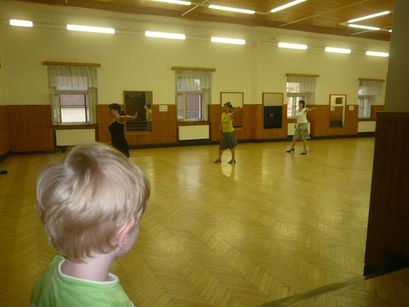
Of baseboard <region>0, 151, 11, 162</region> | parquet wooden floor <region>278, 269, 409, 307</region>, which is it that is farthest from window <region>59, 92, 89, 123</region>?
parquet wooden floor <region>278, 269, 409, 307</region>

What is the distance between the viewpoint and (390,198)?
2.81 m

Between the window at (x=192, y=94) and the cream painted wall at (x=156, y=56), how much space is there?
333mm

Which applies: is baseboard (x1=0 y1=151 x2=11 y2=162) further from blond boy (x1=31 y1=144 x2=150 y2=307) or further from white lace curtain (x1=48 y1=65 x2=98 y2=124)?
blond boy (x1=31 y1=144 x2=150 y2=307)

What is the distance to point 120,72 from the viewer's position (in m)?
11.2

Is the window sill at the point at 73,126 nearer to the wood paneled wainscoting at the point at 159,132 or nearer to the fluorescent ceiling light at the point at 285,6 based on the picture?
the wood paneled wainscoting at the point at 159,132

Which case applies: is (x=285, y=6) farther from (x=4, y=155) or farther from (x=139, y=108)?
(x=4, y=155)

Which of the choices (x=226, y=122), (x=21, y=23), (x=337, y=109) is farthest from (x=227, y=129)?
(x=337, y=109)

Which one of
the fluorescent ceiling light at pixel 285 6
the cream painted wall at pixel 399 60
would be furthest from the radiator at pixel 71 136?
the cream painted wall at pixel 399 60

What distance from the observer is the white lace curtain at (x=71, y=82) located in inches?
408

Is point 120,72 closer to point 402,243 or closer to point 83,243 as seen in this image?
point 402,243

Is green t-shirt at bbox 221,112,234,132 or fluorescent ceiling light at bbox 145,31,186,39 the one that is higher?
fluorescent ceiling light at bbox 145,31,186,39

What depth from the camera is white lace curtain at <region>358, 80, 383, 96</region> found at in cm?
1577

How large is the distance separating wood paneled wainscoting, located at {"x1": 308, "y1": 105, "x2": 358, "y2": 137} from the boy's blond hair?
14.8m

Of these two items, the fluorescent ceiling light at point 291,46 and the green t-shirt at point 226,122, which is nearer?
the green t-shirt at point 226,122
